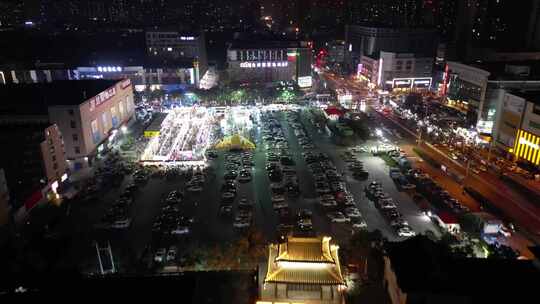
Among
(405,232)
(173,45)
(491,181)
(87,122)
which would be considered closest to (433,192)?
(491,181)

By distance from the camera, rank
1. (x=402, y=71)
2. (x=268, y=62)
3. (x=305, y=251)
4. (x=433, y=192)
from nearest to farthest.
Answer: (x=305, y=251)
(x=433, y=192)
(x=268, y=62)
(x=402, y=71)

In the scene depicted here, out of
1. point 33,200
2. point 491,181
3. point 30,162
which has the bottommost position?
point 491,181

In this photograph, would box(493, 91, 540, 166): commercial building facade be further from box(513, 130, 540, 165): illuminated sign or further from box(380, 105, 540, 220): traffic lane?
box(380, 105, 540, 220): traffic lane

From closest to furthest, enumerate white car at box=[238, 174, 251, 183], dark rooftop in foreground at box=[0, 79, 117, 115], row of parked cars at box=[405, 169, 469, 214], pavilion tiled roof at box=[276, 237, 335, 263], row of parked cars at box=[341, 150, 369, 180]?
pavilion tiled roof at box=[276, 237, 335, 263] → row of parked cars at box=[405, 169, 469, 214] → white car at box=[238, 174, 251, 183] → row of parked cars at box=[341, 150, 369, 180] → dark rooftop in foreground at box=[0, 79, 117, 115]

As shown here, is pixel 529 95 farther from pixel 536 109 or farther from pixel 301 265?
pixel 301 265

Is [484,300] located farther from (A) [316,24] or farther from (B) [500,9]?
(A) [316,24]

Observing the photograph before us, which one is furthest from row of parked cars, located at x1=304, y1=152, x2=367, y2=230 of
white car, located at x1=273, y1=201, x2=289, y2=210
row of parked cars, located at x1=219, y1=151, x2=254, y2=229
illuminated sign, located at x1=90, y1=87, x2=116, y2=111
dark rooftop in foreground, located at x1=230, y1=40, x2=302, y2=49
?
dark rooftop in foreground, located at x1=230, y1=40, x2=302, y2=49
